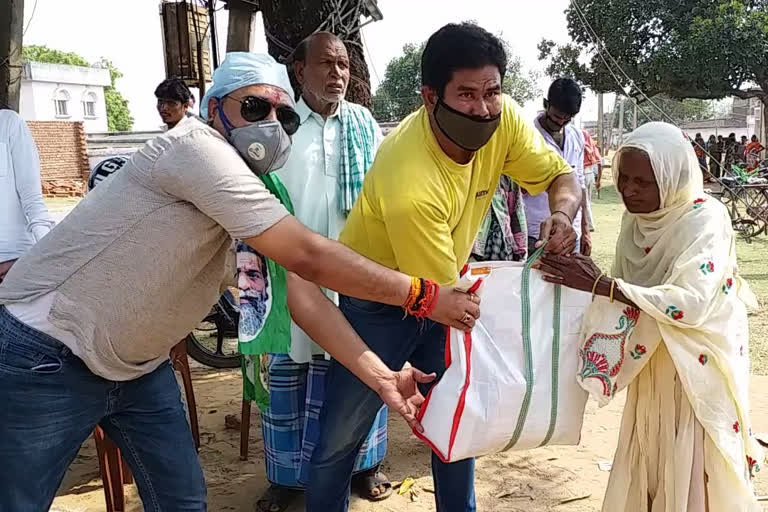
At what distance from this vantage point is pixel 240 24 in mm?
5027

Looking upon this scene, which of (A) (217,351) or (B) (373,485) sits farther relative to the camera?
(A) (217,351)

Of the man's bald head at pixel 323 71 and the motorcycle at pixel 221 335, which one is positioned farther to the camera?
the motorcycle at pixel 221 335

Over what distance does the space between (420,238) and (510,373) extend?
47cm

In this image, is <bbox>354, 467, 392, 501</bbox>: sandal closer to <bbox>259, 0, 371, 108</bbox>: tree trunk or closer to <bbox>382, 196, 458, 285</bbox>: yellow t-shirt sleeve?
<bbox>382, 196, 458, 285</bbox>: yellow t-shirt sleeve

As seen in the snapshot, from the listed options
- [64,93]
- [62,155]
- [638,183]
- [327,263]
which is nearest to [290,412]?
[327,263]

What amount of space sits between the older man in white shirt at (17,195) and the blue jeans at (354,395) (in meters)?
1.63

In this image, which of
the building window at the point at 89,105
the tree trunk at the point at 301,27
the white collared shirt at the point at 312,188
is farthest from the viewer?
the building window at the point at 89,105

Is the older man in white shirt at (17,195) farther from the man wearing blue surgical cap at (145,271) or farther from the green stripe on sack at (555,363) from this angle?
the green stripe on sack at (555,363)

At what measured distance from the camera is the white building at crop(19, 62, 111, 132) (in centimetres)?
3799

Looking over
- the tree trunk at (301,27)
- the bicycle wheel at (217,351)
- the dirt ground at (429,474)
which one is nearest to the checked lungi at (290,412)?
the dirt ground at (429,474)

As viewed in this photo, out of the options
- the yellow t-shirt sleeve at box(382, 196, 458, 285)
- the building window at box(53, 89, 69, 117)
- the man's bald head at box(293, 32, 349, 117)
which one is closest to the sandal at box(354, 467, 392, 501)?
the yellow t-shirt sleeve at box(382, 196, 458, 285)

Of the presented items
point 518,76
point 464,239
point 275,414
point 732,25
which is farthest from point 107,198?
point 518,76

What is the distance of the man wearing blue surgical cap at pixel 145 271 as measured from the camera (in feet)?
5.14

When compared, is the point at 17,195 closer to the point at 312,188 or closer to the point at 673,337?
the point at 312,188
